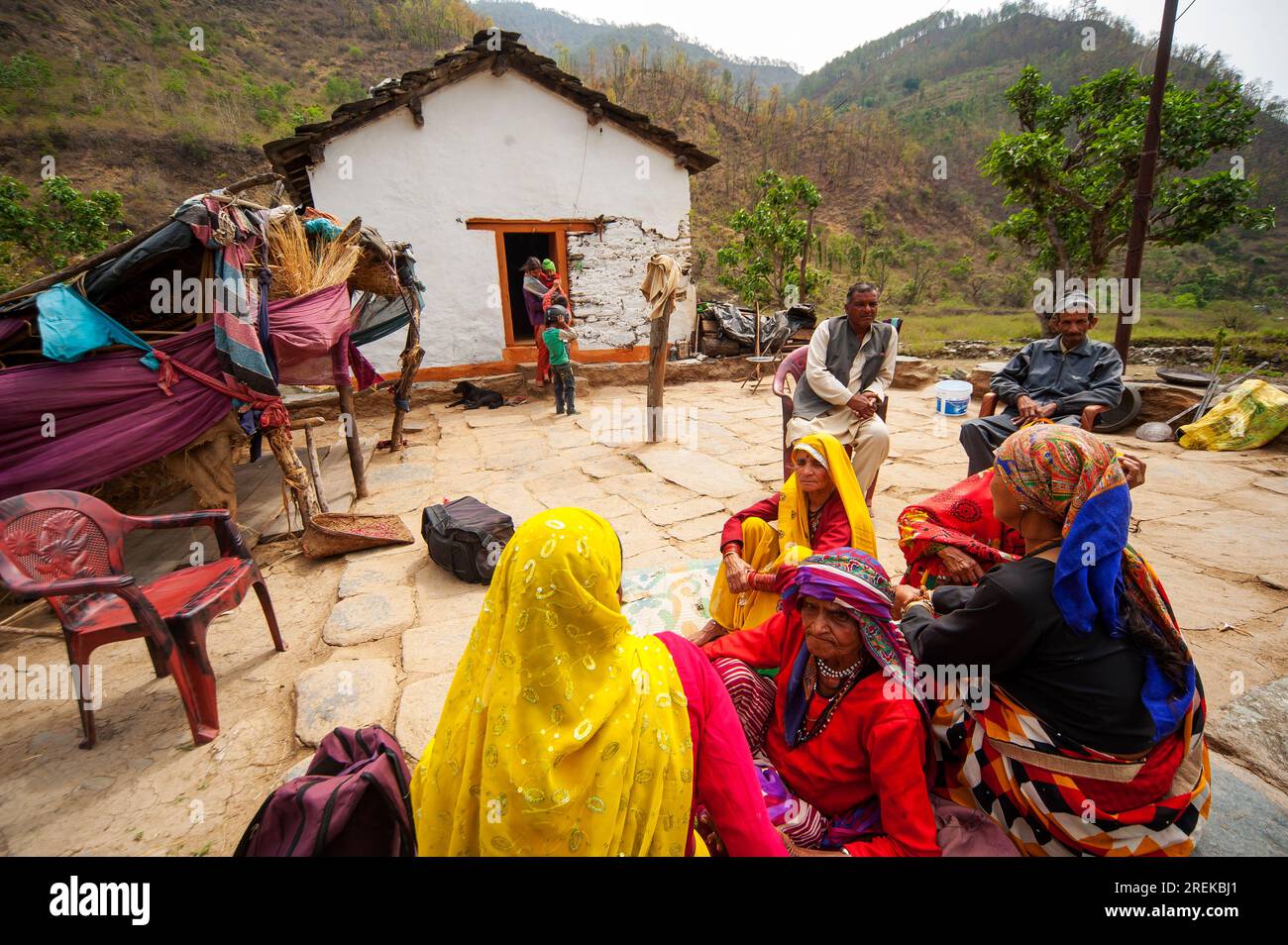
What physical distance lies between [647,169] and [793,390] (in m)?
7.62

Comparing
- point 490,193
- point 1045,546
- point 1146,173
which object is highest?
point 490,193

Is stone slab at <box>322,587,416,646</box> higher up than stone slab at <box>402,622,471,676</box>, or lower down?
higher up

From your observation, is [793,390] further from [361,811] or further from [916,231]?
[916,231]

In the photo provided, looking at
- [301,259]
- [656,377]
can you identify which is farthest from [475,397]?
Result: [301,259]

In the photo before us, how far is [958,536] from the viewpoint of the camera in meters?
2.12

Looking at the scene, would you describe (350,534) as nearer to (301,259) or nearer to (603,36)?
(301,259)

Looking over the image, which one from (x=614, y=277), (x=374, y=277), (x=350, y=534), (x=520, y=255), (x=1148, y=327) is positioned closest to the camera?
(x=350, y=534)

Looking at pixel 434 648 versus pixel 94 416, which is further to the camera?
pixel 94 416

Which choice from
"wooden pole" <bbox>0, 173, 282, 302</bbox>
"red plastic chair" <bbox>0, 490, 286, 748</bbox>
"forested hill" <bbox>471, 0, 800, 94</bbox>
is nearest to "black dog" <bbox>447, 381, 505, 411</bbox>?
"wooden pole" <bbox>0, 173, 282, 302</bbox>

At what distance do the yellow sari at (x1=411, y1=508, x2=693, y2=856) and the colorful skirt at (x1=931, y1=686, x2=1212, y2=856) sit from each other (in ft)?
3.30

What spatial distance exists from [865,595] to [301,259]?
17.1ft

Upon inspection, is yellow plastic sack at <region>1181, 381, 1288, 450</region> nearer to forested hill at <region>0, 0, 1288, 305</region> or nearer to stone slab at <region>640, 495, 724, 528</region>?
stone slab at <region>640, 495, 724, 528</region>

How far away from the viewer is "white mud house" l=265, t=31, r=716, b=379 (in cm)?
866

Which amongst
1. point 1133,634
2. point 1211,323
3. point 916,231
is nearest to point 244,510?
point 1133,634
